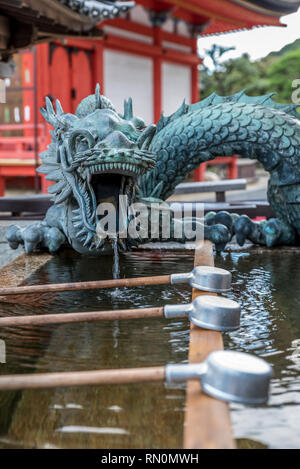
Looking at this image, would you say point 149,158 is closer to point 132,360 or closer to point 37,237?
point 132,360

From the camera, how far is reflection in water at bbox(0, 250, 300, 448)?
3.48ft

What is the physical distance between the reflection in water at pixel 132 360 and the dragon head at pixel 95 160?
1.11ft

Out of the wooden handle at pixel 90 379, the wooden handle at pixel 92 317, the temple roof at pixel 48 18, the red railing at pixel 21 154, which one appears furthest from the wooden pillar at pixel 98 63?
the wooden handle at pixel 90 379

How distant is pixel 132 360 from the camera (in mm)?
1442

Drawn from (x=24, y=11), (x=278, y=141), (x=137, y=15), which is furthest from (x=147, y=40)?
(x=278, y=141)

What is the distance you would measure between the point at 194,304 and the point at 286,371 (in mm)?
304

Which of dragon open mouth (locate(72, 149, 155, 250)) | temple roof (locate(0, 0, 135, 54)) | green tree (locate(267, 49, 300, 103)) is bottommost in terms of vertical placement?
dragon open mouth (locate(72, 149, 155, 250))

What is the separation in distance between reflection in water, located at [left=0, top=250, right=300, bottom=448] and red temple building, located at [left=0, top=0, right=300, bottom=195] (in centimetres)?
651

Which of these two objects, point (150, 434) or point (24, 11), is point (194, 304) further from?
point (24, 11)

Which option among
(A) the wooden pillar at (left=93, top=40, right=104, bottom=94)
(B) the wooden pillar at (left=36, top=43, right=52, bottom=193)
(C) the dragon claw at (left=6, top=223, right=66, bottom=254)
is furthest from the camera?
(A) the wooden pillar at (left=93, top=40, right=104, bottom=94)

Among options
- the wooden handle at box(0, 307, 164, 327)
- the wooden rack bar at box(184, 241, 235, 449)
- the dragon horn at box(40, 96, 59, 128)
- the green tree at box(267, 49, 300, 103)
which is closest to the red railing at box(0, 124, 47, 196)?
the dragon horn at box(40, 96, 59, 128)

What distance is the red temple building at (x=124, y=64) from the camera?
961cm

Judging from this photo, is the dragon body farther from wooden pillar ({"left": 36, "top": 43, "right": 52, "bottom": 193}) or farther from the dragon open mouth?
wooden pillar ({"left": 36, "top": 43, "right": 52, "bottom": 193})
